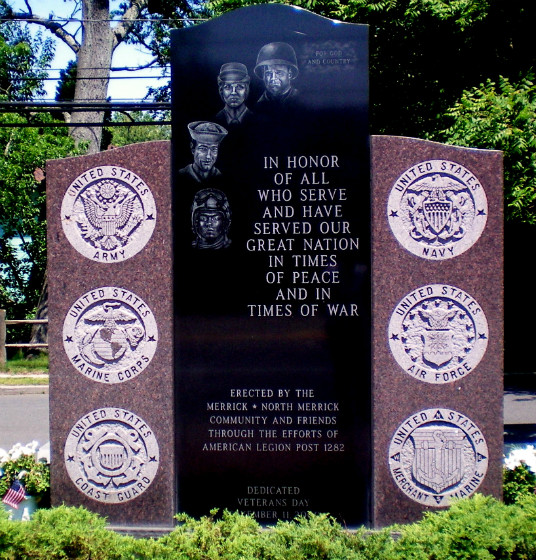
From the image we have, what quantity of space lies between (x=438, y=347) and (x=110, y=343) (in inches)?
90.2

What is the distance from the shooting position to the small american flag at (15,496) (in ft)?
17.1

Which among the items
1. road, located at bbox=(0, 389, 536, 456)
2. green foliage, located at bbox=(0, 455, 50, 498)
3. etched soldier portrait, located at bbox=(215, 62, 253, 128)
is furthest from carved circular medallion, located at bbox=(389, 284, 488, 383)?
road, located at bbox=(0, 389, 536, 456)

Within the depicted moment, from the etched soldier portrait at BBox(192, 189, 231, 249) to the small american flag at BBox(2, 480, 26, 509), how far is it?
7.16 ft

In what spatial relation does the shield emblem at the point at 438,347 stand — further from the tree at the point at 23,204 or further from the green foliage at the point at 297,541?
the tree at the point at 23,204

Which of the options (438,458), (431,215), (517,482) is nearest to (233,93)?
(431,215)

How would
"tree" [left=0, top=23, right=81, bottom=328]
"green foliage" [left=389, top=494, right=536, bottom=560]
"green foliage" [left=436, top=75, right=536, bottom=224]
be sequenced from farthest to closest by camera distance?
"tree" [left=0, top=23, right=81, bottom=328] → "green foliage" [left=436, top=75, right=536, bottom=224] → "green foliage" [left=389, top=494, right=536, bottom=560]

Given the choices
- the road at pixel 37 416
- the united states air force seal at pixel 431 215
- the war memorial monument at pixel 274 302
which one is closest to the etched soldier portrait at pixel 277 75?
the war memorial monument at pixel 274 302

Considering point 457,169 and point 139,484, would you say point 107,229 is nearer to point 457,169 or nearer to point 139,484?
point 139,484

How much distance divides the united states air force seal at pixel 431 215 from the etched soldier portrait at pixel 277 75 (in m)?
0.97

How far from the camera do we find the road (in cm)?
995

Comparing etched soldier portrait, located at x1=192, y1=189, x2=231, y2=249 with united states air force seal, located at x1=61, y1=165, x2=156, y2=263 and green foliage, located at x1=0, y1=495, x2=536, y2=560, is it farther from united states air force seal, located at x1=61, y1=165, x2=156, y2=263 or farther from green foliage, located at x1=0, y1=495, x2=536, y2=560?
green foliage, located at x1=0, y1=495, x2=536, y2=560

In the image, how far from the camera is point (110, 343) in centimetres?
516

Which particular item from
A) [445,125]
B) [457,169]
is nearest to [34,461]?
[457,169]

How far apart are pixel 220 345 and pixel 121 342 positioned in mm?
702
